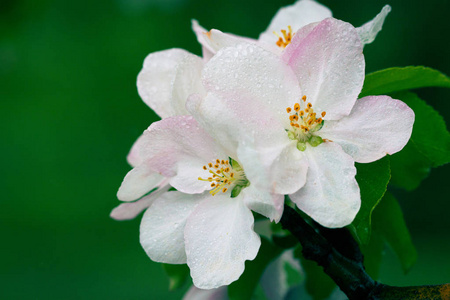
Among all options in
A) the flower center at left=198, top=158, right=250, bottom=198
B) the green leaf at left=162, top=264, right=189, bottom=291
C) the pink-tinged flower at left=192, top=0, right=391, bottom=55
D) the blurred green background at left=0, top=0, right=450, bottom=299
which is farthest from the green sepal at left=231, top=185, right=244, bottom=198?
the blurred green background at left=0, top=0, right=450, bottom=299

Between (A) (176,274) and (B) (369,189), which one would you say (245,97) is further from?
(A) (176,274)

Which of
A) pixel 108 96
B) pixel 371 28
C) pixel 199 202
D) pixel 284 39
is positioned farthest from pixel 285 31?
pixel 108 96

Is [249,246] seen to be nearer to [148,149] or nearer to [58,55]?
[148,149]

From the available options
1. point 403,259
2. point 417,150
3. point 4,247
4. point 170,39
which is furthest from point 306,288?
point 170,39

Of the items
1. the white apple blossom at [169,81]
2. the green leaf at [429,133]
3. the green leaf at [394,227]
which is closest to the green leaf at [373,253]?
the green leaf at [394,227]

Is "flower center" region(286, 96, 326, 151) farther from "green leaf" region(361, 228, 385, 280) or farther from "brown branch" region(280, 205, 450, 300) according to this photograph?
"green leaf" region(361, 228, 385, 280)
